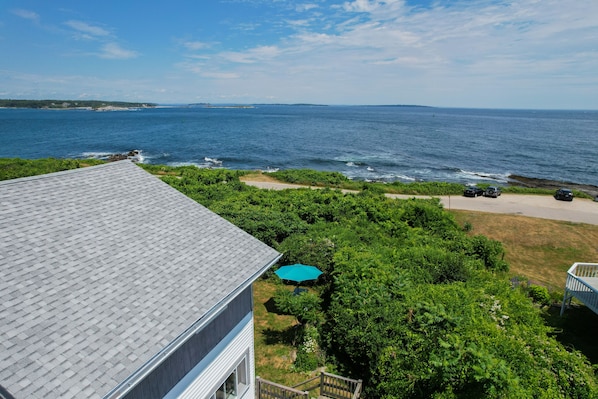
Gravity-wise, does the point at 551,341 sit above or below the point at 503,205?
above

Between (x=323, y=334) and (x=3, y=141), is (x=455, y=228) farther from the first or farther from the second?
(x=3, y=141)

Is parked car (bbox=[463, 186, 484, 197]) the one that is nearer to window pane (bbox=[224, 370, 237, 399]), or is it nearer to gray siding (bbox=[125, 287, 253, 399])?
gray siding (bbox=[125, 287, 253, 399])

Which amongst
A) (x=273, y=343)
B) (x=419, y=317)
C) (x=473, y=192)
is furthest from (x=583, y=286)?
(x=473, y=192)

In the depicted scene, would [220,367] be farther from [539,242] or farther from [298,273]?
[539,242]

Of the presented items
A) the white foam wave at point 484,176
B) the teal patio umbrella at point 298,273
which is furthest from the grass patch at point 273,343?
the white foam wave at point 484,176

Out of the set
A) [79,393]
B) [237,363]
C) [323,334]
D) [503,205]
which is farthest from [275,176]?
[79,393]

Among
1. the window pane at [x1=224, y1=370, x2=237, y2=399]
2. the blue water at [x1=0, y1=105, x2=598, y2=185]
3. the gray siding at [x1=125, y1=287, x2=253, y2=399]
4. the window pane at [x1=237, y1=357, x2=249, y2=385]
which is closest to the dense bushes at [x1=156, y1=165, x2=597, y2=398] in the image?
the window pane at [x1=237, y1=357, x2=249, y2=385]
